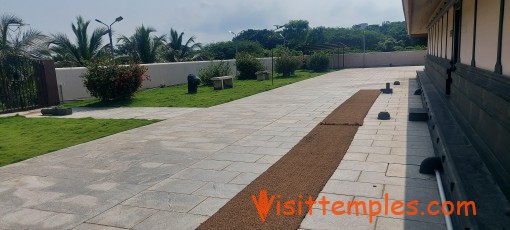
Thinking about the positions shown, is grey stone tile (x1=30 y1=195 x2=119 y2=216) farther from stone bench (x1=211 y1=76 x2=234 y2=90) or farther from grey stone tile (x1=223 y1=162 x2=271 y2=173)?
stone bench (x1=211 y1=76 x2=234 y2=90)

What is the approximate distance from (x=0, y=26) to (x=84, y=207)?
18513mm

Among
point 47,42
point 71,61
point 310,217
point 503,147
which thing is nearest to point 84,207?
point 310,217

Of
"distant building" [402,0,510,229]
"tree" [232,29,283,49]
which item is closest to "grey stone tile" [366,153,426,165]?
"distant building" [402,0,510,229]

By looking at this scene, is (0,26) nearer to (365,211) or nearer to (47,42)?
(47,42)

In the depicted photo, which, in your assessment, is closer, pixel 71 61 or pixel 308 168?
pixel 308 168

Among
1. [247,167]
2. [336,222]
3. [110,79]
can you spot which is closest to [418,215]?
[336,222]

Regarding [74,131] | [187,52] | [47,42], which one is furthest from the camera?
[187,52]

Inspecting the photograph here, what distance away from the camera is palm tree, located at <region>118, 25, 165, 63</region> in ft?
94.4

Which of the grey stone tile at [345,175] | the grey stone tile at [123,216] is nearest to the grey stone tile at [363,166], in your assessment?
the grey stone tile at [345,175]

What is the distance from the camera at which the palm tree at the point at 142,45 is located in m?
28.8

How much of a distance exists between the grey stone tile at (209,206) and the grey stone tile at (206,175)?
2.07ft

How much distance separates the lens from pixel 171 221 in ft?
12.1

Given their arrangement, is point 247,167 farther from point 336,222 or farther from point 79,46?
point 79,46

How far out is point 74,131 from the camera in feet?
28.7
